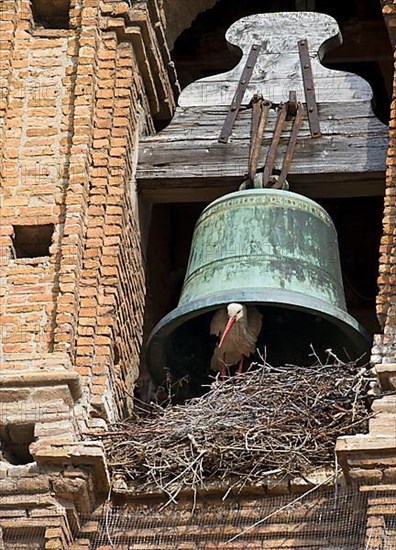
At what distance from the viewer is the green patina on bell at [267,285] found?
1113 centimetres

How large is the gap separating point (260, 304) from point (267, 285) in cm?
9

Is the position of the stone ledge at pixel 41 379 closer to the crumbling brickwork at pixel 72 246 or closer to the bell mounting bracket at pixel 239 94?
the crumbling brickwork at pixel 72 246

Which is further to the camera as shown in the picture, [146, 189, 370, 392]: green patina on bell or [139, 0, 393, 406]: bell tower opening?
[139, 0, 393, 406]: bell tower opening

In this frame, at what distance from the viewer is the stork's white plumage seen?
36.5 feet

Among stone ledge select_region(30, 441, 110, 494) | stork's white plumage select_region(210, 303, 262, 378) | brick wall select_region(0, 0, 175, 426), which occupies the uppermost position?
brick wall select_region(0, 0, 175, 426)

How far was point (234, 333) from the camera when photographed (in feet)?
36.7

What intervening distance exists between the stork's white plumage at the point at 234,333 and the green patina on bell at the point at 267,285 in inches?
2.9

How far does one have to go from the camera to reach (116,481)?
10703mm

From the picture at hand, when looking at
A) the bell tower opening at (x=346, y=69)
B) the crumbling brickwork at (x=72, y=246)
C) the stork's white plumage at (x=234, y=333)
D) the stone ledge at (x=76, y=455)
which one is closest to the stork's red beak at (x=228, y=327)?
the stork's white plumage at (x=234, y=333)

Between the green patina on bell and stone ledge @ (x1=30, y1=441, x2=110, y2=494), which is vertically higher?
the green patina on bell

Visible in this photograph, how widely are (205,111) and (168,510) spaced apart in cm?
265

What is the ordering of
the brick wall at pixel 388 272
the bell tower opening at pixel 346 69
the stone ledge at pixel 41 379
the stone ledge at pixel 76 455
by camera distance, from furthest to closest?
the bell tower opening at pixel 346 69 → the brick wall at pixel 388 272 → the stone ledge at pixel 41 379 → the stone ledge at pixel 76 455

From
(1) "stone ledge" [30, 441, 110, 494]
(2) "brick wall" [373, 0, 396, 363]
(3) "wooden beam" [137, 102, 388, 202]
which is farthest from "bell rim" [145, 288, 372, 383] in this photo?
(3) "wooden beam" [137, 102, 388, 202]

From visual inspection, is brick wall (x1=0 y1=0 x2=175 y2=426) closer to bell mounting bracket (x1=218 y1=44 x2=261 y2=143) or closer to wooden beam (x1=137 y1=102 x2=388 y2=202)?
wooden beam (x1=137 y1=102 x2=388 y2=202)
